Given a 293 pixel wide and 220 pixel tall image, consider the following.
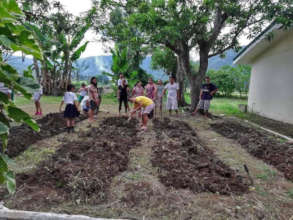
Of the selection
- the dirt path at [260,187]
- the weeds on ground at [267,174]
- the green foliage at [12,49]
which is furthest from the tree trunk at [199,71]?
the green foliage at [12,49]

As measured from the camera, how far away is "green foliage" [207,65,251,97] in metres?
24.0

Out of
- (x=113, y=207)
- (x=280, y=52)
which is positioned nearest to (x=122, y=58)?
(x=280, y=52)

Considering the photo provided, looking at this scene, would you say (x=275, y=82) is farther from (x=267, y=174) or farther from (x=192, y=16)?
(x=267, y=174)

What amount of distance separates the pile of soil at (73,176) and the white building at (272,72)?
6548 millimetres

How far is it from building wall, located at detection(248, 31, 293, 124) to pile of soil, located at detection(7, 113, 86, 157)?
745 centimetres

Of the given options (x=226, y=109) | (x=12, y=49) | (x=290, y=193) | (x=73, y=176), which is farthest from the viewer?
(x=226, y=109)

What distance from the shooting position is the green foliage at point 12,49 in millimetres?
689

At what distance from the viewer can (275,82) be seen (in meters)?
9.12

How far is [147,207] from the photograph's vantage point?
8.14 ft

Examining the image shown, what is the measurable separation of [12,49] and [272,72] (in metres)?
10.6

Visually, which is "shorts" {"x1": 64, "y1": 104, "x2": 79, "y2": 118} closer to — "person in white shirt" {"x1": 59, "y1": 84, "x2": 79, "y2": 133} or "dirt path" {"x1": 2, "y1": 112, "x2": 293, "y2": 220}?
"person in white shirt" {"x1": 59, "y1": 84, "x2": 79, "y2": 133}

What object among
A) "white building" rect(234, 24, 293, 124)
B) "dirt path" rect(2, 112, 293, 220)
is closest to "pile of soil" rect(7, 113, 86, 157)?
"dirt path" rect(2, 112, 293, 220)

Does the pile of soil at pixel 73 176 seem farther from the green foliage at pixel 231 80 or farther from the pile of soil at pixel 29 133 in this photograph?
the green foliage at pixel 231 80

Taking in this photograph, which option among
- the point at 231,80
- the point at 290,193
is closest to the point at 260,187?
the point at 290,193
